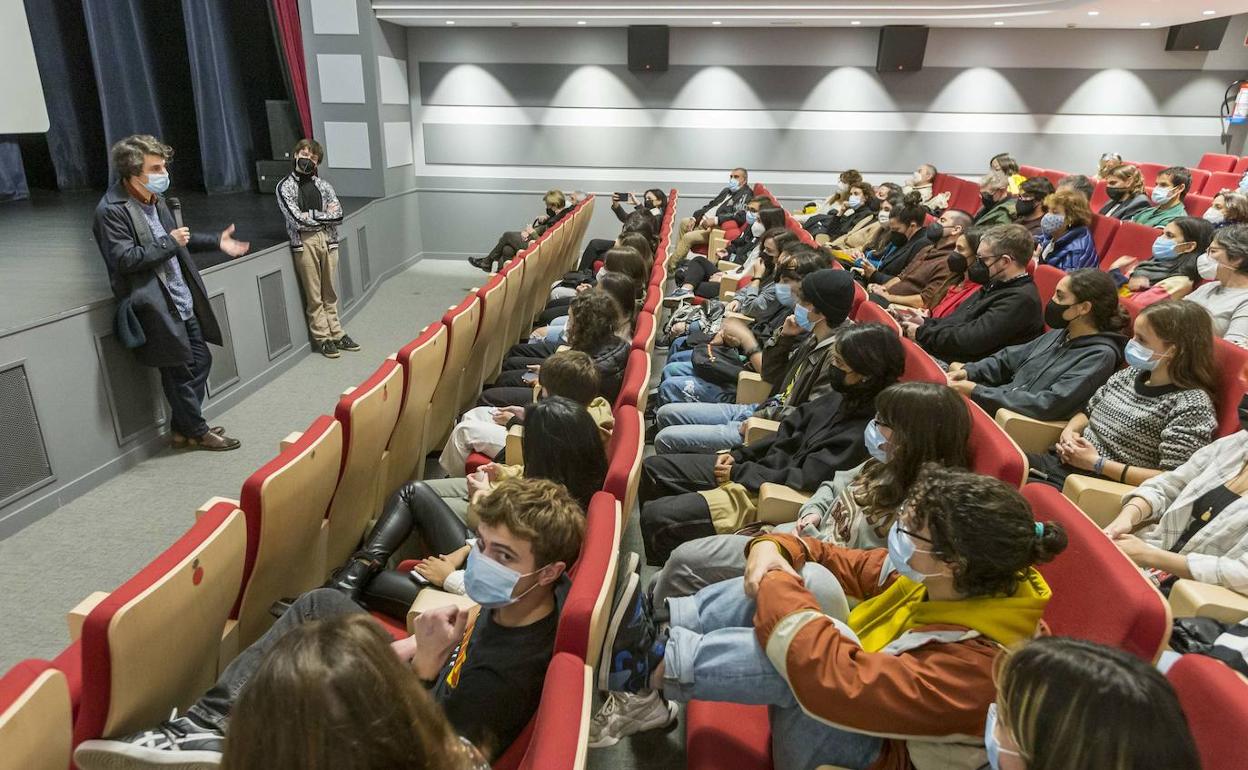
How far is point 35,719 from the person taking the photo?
A: 3.34 ft

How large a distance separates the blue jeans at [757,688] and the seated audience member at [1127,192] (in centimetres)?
499

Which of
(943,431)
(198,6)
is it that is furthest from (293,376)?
(198,6)

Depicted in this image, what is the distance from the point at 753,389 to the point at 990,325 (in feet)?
3.60

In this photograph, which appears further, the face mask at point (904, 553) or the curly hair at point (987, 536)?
the face mask at point (904, 553)

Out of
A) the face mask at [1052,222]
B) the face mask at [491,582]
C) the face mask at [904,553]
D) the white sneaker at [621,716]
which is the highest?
the face mask at [1052,222]

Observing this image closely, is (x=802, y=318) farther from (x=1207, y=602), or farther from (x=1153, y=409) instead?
(x=1207, y=602)

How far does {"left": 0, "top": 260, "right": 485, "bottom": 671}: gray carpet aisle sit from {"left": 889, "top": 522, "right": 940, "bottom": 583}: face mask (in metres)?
2.40

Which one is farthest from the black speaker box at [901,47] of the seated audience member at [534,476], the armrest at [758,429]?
the seated audience member at [534,476]

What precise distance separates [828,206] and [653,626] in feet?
22.1

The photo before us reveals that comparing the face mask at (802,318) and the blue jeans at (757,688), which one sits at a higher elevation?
the face mask at (802,318)

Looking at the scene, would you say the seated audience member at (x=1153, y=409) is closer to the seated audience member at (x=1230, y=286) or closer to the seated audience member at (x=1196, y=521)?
the seated audience member at (x=1196, y=521)

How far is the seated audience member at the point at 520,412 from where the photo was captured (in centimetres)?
227

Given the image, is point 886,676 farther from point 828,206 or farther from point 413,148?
point 413,148

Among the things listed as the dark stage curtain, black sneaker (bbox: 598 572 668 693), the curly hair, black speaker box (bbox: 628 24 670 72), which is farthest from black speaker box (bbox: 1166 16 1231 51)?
Answer: the dark stage curtain
